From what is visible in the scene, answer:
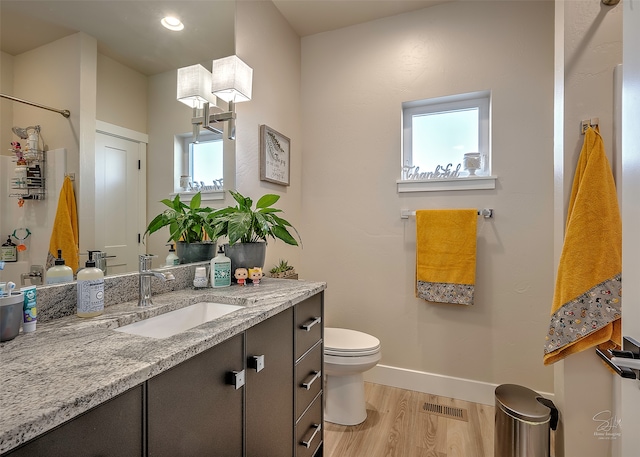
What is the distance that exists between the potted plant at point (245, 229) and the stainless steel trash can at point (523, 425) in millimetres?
1300

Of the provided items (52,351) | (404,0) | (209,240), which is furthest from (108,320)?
(404,0)

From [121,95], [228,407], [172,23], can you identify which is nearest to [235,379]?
[228,407]

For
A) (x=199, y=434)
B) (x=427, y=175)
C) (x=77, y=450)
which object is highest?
(x=427, y=175)

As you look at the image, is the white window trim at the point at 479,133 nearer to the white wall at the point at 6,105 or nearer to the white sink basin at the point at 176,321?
the white sink basin at the point at 176,321

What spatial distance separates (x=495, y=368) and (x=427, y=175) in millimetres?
1386

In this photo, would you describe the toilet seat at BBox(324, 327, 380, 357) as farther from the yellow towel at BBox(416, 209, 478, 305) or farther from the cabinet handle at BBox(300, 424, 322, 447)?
the yellow towel at BBox(416, 209, 478, 305)

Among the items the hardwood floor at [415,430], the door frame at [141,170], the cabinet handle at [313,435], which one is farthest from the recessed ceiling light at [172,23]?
the hardwood floor at [415,430]

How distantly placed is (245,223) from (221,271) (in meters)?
0.25

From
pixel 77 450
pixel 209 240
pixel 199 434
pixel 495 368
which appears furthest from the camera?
pixel 495 368

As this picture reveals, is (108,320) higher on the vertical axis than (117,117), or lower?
lower

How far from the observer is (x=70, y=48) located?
1046 mm

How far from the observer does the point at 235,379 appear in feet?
2.93

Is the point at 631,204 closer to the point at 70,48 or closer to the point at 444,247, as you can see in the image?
the point at 444,247
